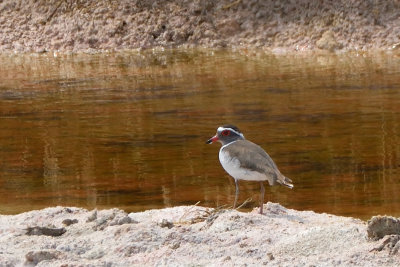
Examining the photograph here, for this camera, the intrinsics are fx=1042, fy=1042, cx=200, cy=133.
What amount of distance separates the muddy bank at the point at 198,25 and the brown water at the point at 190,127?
1.76 feet

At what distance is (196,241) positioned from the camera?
19.2 feet

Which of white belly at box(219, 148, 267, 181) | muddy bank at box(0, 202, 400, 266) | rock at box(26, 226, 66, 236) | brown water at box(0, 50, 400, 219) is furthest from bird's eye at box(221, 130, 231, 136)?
rock at box(26, 226, 66, 236)

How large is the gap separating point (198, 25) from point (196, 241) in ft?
35.8

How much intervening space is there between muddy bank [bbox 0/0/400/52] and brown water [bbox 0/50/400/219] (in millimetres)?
537

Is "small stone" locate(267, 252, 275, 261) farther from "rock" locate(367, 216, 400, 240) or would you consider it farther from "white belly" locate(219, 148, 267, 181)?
"white belly" locate(219, 148, 267, 181)

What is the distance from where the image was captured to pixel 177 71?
1428 centimetres

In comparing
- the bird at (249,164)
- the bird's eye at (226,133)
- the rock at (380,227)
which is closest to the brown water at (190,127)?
the bird's eye at (226,133)

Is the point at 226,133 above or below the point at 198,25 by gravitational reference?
below

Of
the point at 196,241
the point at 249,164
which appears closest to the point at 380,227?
the point at 196,241

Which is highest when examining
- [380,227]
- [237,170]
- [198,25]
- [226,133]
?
[198,25]

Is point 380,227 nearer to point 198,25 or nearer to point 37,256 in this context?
point 37,256

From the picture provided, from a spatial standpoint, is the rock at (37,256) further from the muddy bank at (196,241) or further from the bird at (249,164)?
the bird at (249,164)

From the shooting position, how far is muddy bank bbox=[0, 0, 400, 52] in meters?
15.3

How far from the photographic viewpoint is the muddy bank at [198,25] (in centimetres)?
1530
